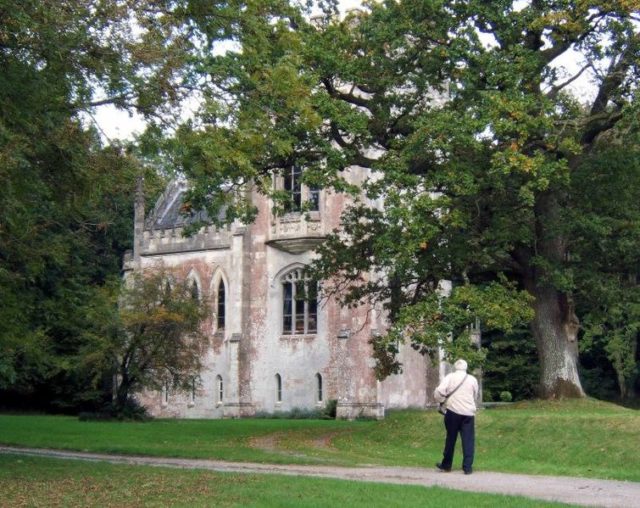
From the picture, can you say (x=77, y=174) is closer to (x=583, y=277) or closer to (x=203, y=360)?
(x=583, y=277)

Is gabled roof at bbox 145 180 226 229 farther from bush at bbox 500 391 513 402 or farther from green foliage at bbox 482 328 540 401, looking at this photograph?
bush at bbox 500 391 513 402

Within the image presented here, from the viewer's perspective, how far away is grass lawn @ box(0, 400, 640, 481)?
1672 cm

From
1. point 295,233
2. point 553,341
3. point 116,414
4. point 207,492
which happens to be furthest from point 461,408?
point 295,233

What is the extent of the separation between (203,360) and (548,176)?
85.8 feet

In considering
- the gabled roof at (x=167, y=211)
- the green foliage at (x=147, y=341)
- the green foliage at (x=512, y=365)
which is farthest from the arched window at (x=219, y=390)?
the green foliage at (x=512, y=365)

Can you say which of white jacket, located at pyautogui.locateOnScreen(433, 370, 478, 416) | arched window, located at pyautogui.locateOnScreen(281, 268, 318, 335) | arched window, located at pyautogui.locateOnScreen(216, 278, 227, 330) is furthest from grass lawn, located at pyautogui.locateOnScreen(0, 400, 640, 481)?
arched window, located at pyautogui.locateOnScreen(216, 278, 227, 330)

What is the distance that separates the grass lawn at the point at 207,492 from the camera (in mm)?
10578

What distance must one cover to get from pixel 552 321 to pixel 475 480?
11851 millimetres

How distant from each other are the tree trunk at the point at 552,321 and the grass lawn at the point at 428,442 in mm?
961

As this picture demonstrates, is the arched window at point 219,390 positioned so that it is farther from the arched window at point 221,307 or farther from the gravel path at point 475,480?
the gravel path at point 475,480

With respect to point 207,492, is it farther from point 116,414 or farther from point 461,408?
point 116,414

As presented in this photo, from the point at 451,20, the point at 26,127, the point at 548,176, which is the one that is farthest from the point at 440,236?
the point at 26,127

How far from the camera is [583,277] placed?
2422 centimetres

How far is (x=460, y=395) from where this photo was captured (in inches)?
572
